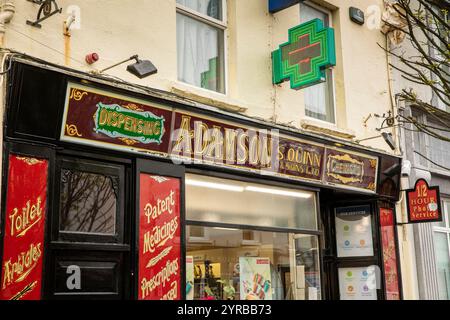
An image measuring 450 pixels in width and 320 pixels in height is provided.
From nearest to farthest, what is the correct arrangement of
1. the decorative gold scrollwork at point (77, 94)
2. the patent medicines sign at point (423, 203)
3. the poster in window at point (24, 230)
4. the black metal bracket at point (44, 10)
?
the poster in window at point (24, 230) < the black metal bracket at point (44, 10) < the decorative gold scrollwork at point (77, 94) < the patent medicines sign at point (423, 203)

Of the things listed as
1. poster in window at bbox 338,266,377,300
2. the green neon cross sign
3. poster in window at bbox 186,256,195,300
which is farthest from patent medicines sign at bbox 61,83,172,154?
poster in window at bbox 338,266,377,300

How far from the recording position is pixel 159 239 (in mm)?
7422

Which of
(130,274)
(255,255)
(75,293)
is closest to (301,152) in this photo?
(255,255)

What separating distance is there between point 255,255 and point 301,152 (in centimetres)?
169

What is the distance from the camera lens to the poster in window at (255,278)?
8828mm

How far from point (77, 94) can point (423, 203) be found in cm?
662

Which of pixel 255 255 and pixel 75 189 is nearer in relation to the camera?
pixel 75 189

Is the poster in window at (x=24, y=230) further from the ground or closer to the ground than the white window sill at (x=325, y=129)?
closer to the ground

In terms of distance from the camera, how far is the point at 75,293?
670 centimetres

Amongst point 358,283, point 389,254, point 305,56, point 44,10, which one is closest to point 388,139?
point 389,254

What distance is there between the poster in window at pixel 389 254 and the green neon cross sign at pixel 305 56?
3.26 metres

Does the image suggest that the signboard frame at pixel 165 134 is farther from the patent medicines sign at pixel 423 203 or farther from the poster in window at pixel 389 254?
the patent medicines sign at pixel 423 203

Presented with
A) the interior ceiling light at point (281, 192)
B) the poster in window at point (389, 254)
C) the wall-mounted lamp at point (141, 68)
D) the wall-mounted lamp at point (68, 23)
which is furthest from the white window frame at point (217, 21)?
the poster in window at point (389, 254)
